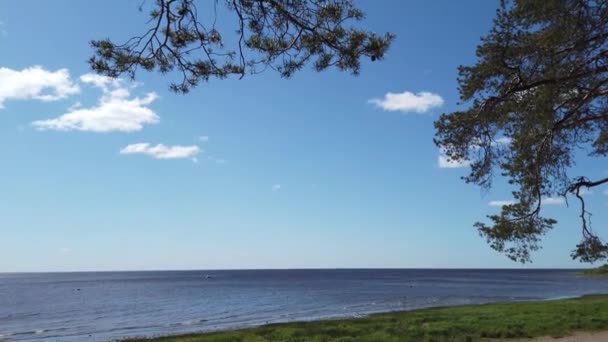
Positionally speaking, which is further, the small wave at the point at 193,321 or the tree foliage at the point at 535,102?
the small wave at the point at 193,321

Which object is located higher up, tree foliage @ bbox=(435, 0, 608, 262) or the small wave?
tree foliage @ bbox=(435, 0, 608, 262)

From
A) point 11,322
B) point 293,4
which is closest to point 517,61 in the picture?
point 293,4

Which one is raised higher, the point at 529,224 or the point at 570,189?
the point at 570,189

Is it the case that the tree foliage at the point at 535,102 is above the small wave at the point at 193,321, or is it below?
above

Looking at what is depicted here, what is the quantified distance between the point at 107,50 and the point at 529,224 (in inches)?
471

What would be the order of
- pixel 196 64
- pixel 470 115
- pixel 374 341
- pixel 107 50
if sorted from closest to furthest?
pixel 107 50, pixel 196 64, pixel 470 115, pixel 374 341

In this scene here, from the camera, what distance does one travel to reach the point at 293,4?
6.92m

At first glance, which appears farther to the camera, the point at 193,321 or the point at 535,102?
the point at 193,321

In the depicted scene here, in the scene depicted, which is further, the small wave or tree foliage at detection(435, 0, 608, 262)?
the small wave

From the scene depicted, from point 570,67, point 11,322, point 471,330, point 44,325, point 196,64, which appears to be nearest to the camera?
point 196,64

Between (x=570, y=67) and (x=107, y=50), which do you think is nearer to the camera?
(x=107, y=50)

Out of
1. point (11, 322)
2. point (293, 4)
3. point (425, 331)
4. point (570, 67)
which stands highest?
point (570, 67)

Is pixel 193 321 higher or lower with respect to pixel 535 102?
lower

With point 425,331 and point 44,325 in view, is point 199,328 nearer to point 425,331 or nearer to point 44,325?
point 44,325
